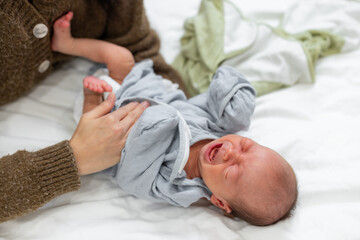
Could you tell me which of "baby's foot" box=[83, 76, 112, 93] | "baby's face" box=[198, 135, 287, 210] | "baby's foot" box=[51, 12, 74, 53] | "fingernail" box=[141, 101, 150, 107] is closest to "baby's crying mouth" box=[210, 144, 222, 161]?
"baby's face" box=[198, 135, 287, 210]

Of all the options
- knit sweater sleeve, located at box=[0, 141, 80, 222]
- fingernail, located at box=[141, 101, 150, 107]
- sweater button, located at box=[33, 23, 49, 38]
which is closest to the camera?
knit sweater sleeve, located at box=[0, 141, 80, 222]

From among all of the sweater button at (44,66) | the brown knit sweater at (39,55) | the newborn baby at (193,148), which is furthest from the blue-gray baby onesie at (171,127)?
the sweater button at (44,66)

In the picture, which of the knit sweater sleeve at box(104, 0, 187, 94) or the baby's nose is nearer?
the baby's nose

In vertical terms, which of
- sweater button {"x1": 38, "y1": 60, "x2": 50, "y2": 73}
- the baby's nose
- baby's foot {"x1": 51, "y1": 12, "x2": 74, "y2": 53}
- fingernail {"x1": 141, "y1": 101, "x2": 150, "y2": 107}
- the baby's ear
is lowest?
the baby's ear

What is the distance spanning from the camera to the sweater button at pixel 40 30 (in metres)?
0.99

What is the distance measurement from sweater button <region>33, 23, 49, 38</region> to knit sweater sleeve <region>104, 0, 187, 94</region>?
26cm

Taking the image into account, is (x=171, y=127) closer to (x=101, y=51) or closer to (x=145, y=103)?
(x=145, y=103)

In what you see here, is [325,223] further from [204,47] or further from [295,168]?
[204,47]

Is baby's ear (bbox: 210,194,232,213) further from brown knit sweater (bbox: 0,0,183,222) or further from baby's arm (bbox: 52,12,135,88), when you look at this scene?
baby's arm (bbox: 52,12,135,88)

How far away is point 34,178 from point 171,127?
1.29 ft

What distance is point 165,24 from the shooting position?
147cm

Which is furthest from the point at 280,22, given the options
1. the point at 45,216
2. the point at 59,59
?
the point at 45,216

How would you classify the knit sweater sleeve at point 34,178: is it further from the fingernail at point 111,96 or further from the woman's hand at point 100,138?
the fingernail at point 111,96

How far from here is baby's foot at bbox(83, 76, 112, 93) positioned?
1070 mm
